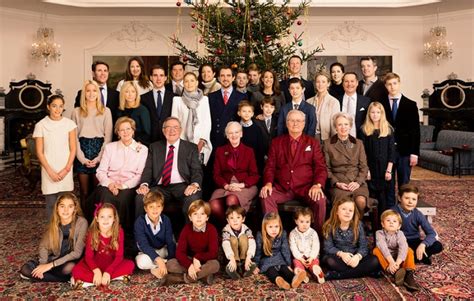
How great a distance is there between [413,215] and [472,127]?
9.64m

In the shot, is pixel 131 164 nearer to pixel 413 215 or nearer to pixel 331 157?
pixel 331 157

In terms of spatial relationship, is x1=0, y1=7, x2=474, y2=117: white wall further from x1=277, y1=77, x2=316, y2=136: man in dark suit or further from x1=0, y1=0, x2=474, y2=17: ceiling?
x1=277, y1=77, x2=316, y2=136: man in dark suit

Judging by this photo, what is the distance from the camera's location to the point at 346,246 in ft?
14.3

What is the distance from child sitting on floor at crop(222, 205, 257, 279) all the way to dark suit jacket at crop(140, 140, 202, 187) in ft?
2.74

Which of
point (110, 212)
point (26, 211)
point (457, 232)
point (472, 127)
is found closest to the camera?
point (110, 212)

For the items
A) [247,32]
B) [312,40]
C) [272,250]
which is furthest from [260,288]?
[312,40]

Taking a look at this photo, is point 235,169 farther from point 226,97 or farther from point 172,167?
point 226,97

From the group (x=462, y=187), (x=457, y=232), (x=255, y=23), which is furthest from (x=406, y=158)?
(x=462, y=187)

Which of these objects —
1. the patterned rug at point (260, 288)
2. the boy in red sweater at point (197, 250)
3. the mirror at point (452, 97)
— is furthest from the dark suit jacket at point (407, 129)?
the mirror at point (452, 97)

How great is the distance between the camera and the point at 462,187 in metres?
8.74

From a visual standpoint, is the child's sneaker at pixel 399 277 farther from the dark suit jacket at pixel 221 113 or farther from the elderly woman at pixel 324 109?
the dark suit jacket at pixel 221 113

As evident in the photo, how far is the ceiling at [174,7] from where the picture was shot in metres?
12.2

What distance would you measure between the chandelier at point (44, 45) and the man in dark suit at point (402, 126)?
1023 cm

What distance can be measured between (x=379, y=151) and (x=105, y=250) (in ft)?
10.1
